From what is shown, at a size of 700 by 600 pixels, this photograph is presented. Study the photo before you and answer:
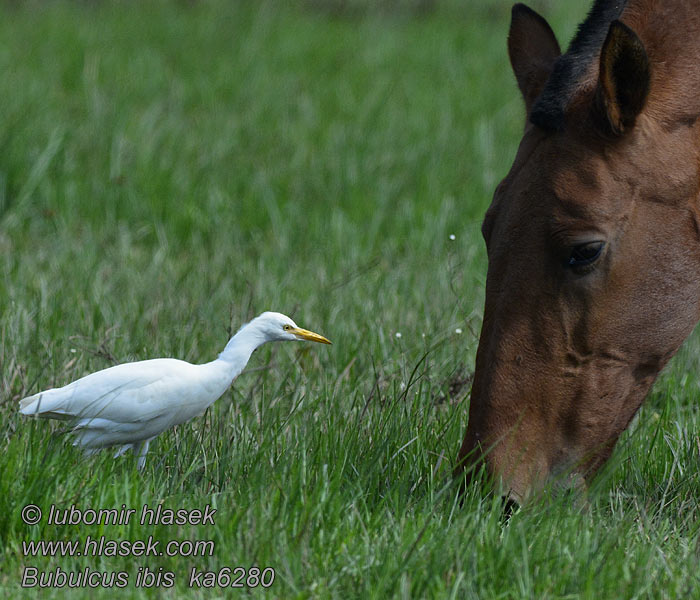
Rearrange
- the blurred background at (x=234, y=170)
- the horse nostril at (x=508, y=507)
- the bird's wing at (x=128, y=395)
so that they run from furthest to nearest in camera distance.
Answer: the blurred background at (x=234, y=170) < the bird's wing at (x=128, y=395) < the horse nostril at (x=508, y=507)

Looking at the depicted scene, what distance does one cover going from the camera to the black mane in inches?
119

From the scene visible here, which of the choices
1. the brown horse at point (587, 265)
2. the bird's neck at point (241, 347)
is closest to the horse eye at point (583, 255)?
the brown horse at point (587, 265)

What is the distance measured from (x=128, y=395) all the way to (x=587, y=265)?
4.71 ft

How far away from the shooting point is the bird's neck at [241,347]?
11.1ft

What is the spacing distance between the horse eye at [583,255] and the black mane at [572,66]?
0.38 metres

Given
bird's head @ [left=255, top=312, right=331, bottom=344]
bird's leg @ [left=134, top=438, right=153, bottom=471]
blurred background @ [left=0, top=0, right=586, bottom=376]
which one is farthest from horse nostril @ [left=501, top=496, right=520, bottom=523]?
blurred background @ [left=0, top=0, right=586, bottom=376]

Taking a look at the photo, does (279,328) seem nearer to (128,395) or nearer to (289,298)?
(128,395)

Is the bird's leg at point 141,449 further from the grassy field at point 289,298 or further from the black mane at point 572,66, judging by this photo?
the black mane at point 572,66

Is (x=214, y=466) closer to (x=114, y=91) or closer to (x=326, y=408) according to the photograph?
(x=326, y=408)

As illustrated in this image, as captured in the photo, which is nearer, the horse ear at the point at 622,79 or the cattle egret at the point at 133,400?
the horse ear at the point at 622,79

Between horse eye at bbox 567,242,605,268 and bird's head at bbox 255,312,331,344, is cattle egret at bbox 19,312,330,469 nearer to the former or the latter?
bird's head at bbox 255,312,331,344

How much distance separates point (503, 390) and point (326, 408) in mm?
996

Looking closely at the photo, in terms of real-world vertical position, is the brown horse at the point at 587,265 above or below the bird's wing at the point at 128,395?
above

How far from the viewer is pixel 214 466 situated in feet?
10.7
